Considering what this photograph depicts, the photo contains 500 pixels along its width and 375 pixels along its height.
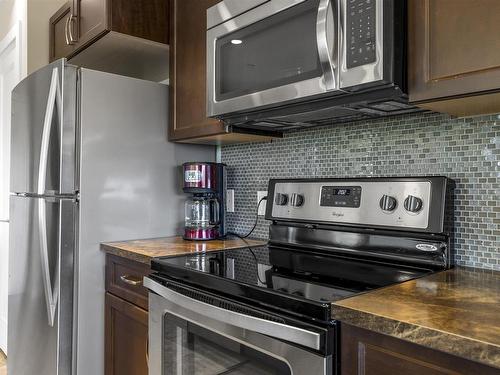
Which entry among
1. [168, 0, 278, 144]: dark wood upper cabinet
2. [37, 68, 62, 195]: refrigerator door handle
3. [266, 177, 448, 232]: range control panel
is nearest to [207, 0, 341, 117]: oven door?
[168, 0, 278, 144]: dark wood upper cabinet

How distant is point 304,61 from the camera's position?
120 cm

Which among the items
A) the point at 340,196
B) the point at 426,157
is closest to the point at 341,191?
the point at 340,196

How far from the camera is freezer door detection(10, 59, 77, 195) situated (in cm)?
169

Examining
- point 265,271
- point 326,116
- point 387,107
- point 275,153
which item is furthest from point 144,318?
point 387,107

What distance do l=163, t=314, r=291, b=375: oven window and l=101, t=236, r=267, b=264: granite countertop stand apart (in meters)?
0.28

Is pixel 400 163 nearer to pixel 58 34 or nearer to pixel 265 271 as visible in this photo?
pixel 265 271

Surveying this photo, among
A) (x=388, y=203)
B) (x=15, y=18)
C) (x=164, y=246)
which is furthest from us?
(x=15, y=18)

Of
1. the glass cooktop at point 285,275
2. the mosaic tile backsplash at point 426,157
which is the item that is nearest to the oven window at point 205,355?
the glass cooktop at point 285,275

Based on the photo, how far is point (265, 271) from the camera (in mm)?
1192

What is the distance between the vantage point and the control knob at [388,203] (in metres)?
1.26

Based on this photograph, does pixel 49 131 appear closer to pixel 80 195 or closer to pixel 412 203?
pixel 80 195

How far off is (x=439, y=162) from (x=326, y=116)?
1.28ft

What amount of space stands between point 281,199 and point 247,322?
73cm

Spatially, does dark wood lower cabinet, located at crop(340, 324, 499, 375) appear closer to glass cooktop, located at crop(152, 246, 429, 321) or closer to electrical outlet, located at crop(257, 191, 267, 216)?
glass cooktop, located at crop(152, 246, 429, 321)
